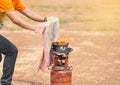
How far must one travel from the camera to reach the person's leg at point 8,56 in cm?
696

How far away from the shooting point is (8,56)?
7.10m

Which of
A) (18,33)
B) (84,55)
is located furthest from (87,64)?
(18,33)

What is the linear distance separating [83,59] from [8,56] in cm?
397

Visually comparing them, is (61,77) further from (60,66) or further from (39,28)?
(39,28)

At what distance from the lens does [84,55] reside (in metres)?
11.3

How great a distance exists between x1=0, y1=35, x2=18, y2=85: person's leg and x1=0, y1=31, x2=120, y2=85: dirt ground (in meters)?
1.16

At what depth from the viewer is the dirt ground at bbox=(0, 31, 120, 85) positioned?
8.69 m

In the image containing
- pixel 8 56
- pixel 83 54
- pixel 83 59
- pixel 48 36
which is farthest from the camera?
pixel 83 54

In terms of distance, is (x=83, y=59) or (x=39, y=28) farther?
(x=83, y=59)

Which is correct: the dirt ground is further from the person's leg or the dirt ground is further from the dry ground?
the person's leg

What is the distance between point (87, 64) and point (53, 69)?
3539 mm

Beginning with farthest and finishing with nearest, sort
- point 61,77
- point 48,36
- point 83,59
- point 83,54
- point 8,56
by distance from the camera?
point 83,54, point 83,59, point 8,56, point 48,36, point 61,77

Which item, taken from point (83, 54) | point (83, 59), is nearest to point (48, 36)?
point (83, 59)

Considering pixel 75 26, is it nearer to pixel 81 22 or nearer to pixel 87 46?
pixel 81 22
